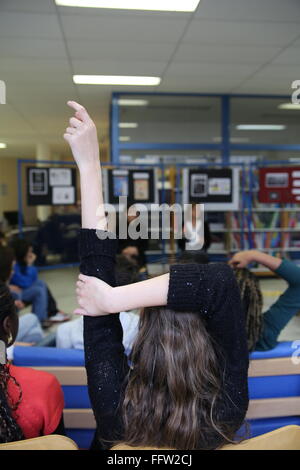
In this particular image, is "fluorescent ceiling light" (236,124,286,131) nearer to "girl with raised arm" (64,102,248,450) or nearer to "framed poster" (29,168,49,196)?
"framed poster" (29,168,49,196)

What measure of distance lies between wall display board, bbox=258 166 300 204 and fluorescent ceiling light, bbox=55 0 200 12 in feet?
9.08

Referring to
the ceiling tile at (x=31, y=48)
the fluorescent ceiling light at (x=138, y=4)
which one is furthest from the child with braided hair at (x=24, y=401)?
the ceiling tile at (x=31, y=48)

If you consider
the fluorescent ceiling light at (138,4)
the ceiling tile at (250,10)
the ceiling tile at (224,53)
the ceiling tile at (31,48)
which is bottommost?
the ceiling tile at (250,10)

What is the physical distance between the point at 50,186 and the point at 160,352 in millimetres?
3631

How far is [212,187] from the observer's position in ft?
15.8

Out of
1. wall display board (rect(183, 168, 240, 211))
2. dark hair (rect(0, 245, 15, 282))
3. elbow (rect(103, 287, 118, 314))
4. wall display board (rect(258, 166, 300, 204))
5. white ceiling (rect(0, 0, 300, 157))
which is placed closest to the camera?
elbow (rect(103, 287, 118, 314))

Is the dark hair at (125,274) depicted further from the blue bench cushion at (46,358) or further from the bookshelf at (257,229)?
the bookshelf at (257,229)

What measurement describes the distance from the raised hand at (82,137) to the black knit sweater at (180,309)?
0.12m

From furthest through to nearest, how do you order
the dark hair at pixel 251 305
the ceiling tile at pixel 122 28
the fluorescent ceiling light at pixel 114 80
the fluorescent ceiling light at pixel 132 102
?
the fluorescent ceiling light at pixel 132 102 → the fluorescent ceiling light at pixel 114 80 → the ceiling tile at pixel 122 28 → the dark hair at pixel 251 305

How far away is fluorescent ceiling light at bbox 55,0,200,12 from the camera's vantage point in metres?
2.71

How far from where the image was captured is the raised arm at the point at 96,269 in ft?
2.19

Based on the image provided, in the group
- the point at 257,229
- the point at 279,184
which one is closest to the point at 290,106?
the point at 279,184

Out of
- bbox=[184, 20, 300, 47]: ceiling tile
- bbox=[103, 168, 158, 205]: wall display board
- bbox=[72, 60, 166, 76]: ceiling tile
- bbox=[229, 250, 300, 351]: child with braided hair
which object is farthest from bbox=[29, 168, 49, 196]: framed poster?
bbox=[229, 250, 300, 351]: child with braided hair

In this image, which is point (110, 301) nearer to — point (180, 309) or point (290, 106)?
point (180, 309)
